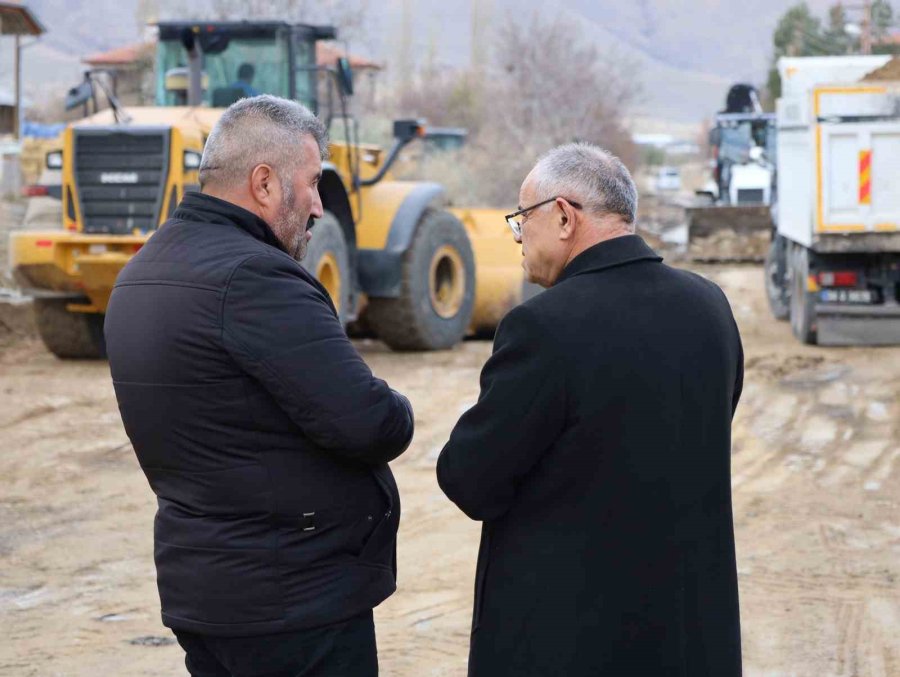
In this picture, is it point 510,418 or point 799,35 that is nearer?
point 510,418

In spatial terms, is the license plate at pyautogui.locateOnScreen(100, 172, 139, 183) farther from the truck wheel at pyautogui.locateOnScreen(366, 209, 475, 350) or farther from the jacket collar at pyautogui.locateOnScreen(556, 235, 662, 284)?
the jacket collar at pyautogui.locateOnScreen(556, 235, 662, 284)

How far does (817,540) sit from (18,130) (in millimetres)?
36332

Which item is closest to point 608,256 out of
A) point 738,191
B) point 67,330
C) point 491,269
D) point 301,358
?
point 301,358

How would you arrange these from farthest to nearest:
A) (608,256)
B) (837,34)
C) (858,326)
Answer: (837,34), (858,326), (608,256)

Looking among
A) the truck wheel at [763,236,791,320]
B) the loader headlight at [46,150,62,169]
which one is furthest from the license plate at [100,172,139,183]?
the truck wheel at [763,236,791,320]

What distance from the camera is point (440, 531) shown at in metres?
7.08

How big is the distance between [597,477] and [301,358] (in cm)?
63

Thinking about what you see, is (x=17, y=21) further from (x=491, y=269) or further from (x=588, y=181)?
(x=588, y=181)

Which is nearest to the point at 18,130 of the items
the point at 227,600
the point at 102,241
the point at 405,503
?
the point at 102,241

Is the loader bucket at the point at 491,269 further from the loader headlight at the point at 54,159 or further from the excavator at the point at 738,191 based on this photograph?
the excavator at the point at 738,191

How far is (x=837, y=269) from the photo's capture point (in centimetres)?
1243

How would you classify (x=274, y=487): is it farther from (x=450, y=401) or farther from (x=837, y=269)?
(x=837, y=269)

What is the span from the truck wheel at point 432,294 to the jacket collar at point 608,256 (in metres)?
9.52

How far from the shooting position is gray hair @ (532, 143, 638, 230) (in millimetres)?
2863
